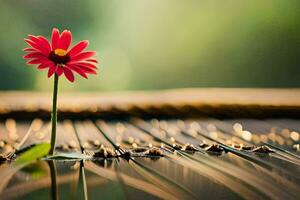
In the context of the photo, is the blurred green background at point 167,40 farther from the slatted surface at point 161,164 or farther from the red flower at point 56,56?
the red flower at point 56,56

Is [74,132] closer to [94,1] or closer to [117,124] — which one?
[117,124]

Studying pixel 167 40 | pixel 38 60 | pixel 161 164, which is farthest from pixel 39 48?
pixel 167 40

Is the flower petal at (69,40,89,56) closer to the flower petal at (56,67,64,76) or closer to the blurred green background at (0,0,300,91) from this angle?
the flower petal at (56,67,64,76)

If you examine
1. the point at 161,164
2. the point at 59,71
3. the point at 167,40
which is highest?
the point at 167,40

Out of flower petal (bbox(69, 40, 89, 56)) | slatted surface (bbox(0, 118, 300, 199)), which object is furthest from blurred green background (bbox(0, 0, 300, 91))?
flower petal (bbox(69, 40, 89, 56))

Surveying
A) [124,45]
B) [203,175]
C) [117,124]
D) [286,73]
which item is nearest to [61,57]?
[203,175]

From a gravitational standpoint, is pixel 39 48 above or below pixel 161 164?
above

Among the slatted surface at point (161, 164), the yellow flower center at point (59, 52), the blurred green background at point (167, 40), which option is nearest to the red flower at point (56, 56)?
the yellow flower center at point (59, 52)

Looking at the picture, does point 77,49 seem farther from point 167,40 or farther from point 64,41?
point 167,40
